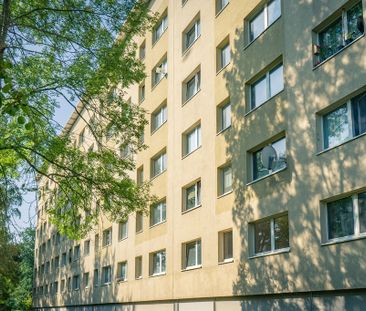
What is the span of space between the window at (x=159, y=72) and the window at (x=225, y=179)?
328 inches

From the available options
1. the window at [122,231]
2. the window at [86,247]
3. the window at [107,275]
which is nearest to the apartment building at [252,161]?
the window at [122,231]

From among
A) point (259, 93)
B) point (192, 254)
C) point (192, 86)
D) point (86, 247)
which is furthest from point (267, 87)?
point (86, 247)

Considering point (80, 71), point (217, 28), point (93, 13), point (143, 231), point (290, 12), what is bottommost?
point (143, 231)

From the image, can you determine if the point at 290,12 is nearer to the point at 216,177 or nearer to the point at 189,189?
the point at 216,177

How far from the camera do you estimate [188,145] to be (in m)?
23.6

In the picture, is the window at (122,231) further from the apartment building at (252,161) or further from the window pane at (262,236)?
the window pane at (262,236)

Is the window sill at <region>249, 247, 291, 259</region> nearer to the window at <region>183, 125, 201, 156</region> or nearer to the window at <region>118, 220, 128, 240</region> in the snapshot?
the window at <region>183, 125, 201, 156</region>

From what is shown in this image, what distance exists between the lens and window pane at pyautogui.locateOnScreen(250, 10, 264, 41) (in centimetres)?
1822

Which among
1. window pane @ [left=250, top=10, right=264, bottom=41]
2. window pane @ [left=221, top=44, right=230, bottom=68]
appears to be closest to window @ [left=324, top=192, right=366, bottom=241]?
window pane @ [left=250, top=10, right=264, bottom=41]

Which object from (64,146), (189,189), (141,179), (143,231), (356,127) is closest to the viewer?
(356,127)

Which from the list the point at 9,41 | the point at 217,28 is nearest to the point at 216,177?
the point at 217,28

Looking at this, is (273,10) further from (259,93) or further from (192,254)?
(192,254)

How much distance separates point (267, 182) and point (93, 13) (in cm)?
694

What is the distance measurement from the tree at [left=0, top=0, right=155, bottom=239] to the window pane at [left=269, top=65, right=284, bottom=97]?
417 cm
